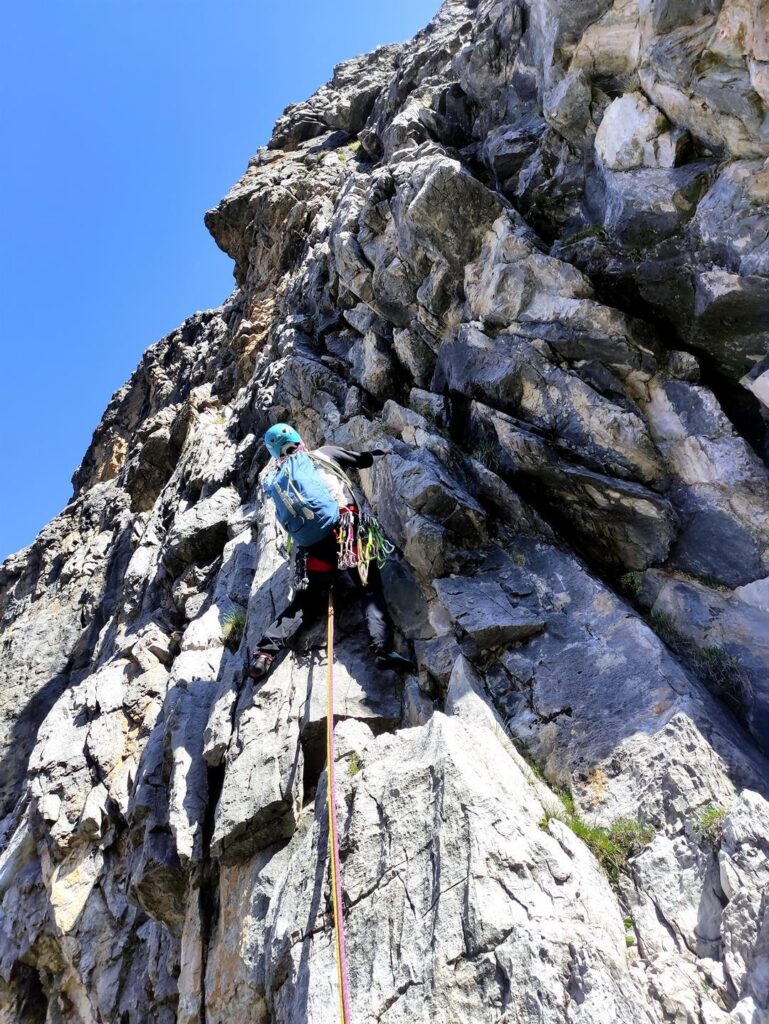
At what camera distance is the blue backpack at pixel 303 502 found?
7898 millimetres

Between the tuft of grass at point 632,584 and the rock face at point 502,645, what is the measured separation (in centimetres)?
3

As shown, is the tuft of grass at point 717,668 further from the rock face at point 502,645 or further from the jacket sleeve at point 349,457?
the jacket sleeve at point 349,457

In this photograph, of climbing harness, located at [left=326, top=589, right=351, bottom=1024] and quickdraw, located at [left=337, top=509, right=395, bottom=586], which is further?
quickdraw, located at [left=337, top=509, right=395, bottom=586]

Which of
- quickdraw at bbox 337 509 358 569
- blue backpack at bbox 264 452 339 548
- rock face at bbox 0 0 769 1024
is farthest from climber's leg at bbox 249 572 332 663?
blue backpack at bbox 264 452 339 548

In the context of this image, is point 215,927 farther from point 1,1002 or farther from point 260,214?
point 260,214

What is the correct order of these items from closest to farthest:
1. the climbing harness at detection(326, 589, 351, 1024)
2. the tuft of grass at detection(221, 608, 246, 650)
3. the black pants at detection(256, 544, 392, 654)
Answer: the climbing harness at detection(326, 589, 351, 1024), the black pants at detection(256, 544, 392, 654), the tuft of grass at detection(221, 608, 246, 650)

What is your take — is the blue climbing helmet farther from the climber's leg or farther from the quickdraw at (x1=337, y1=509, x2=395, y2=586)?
the climber's leg

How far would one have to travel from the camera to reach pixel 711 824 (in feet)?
15.5

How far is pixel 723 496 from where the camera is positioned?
22.9 feet

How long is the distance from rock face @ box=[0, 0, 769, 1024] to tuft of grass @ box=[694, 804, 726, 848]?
2 cm

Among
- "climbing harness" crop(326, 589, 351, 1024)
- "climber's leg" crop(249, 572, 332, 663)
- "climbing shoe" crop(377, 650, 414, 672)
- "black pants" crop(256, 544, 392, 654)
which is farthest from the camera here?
"climber's leg" crop(249, 572, 332, 663)

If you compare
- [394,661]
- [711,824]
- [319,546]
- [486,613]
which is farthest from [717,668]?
[319,546]

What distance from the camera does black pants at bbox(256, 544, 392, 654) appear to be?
25.4ft

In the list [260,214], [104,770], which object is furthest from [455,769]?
[260,214]
